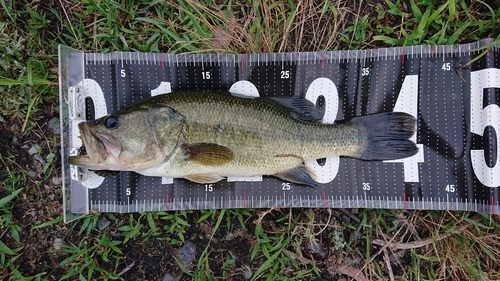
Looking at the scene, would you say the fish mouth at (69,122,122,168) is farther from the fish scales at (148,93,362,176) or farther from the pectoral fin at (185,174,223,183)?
the pectoral fin at (185,174,223,183)

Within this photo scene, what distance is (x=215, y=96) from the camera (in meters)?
3.66

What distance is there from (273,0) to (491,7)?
228 centimetres

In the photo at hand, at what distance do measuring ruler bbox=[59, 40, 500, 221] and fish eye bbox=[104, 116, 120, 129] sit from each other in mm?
569

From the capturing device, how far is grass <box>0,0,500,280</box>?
397 centimetres

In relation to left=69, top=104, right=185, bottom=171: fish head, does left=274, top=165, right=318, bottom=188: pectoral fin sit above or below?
below

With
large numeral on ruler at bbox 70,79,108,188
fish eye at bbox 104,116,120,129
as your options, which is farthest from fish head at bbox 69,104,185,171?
large numeral on ruler at bbox 70,79,108,188

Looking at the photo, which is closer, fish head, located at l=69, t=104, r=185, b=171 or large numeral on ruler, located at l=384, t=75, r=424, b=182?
fish head, located at l=69, t=104, r=185, b=171

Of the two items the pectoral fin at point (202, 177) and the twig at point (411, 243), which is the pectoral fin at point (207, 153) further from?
the twig at point (411, 243)

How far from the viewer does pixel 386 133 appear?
12.4 ft

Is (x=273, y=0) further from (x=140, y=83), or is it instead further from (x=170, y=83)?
(x=140, y=83)

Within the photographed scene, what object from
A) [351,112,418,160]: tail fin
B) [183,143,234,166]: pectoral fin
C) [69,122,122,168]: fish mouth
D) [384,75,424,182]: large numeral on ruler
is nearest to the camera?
[69,122,122,168]: fish mouth

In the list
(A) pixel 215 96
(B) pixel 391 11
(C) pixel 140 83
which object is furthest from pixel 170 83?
(B) pixel 391 11

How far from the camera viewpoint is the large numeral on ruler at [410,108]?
12.8 feet

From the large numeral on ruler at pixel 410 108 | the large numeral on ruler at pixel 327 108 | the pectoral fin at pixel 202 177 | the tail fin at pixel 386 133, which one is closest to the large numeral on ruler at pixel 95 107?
the pectoral fin at pixel 202 177
